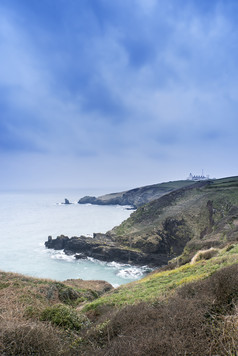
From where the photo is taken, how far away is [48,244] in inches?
2189

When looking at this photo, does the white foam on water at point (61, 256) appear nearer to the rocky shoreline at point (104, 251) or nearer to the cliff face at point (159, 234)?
the rocky shoreline at point (104, 251)

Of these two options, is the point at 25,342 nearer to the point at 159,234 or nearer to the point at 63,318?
the point at 63,318

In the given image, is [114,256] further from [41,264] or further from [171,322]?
[171,322]

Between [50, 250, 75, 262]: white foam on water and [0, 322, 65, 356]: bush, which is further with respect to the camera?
[50, 250, 75, 262]: white foam on water

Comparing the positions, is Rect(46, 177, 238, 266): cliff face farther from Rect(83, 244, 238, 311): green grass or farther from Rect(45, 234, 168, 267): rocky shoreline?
Rect(83, 244, 238, 311): green grass

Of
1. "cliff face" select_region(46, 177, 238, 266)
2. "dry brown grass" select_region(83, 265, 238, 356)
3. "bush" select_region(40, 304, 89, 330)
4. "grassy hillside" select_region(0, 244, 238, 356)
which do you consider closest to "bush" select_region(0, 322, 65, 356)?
"grassy hillside" select_region(0, 244, 238, 356)

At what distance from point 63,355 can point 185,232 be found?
156ft

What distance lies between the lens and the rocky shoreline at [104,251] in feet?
146

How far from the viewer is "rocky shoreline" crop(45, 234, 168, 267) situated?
4438 cm

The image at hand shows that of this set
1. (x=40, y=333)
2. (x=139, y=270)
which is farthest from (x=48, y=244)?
(x=40, y=333)

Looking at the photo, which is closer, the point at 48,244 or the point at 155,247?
the point at 155,247

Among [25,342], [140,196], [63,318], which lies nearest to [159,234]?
[63,318]

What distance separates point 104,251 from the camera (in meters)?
47.2

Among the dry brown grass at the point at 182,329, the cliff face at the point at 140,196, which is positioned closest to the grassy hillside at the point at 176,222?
the dry brown grass at the point at 182,329
